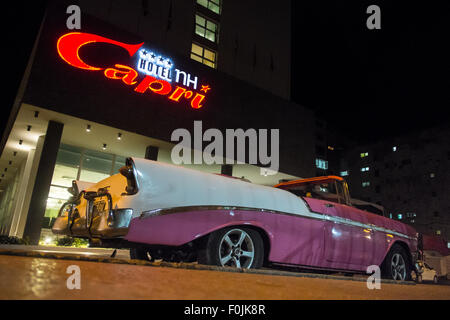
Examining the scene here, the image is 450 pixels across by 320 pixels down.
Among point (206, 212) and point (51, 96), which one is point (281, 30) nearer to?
point (51, 96)

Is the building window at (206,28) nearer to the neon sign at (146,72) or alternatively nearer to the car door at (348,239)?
the neon sign at (146,72)

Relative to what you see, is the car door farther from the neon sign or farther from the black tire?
the neon sign

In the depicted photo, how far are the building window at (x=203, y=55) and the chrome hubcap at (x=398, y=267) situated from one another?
16583 millimetres

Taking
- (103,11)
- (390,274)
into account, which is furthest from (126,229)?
(103,11)

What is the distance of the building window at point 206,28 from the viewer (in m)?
19.9

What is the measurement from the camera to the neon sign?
13.2 meters

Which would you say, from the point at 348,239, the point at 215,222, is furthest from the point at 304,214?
the point at 215,222

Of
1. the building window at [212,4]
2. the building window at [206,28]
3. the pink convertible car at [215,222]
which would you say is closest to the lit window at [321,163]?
the building window at [212,4]

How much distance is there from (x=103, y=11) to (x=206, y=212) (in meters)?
15.5

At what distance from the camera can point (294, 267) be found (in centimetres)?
385

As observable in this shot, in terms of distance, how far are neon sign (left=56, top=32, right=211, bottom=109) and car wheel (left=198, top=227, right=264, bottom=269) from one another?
12.5m

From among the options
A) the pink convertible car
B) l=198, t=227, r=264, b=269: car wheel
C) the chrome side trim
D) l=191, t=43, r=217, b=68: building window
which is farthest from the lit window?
l=198, t=227, r=264, b=269: car wheel

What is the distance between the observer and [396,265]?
5324 millimetres

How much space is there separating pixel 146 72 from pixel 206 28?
725cm
